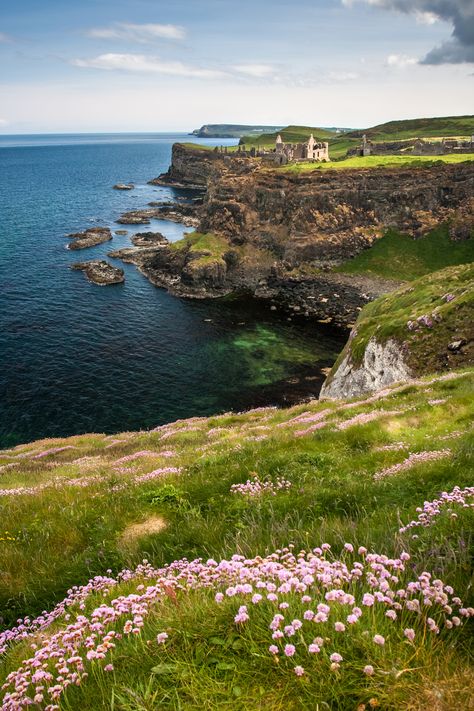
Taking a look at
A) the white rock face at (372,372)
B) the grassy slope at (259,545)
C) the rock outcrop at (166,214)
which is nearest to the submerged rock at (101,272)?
the rock outcrop at (166,214)

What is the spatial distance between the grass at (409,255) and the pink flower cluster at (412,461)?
108 meters

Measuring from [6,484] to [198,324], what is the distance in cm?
7048

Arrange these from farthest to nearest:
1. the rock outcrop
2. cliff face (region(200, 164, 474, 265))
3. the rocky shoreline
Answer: the rock outcrop < cliff face (region(200, 164, 474, 265)) < the rocky shoreline

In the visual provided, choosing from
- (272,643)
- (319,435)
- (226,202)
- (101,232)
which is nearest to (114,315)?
(226,202)

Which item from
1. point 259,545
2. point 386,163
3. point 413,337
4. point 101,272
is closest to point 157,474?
point 259,545

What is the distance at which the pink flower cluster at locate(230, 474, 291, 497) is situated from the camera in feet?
33.4

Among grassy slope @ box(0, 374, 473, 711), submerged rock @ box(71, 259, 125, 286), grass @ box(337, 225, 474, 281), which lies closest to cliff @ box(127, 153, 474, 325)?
grass @ box(337, 225, 474, 281)

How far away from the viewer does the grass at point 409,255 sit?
369 feet

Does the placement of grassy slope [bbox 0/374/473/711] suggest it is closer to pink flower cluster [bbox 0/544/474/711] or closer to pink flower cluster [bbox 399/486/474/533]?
pink flower cluster [bbox 0/544/474/711]

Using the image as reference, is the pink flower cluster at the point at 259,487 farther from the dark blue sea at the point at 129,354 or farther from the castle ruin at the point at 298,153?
the castle ruin at the point at 298,153

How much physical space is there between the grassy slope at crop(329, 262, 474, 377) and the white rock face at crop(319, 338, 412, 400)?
0.76 metres

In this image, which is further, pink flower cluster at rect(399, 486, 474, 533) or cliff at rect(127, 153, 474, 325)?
cliff at rect(127, 153, 474, 325)

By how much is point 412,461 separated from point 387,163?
443 feet

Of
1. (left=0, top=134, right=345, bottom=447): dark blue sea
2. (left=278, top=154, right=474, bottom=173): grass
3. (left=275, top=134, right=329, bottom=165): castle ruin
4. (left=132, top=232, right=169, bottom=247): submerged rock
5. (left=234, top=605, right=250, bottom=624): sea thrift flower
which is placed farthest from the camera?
(left=275, top=134, right=329, bottom=165): castle ruin
